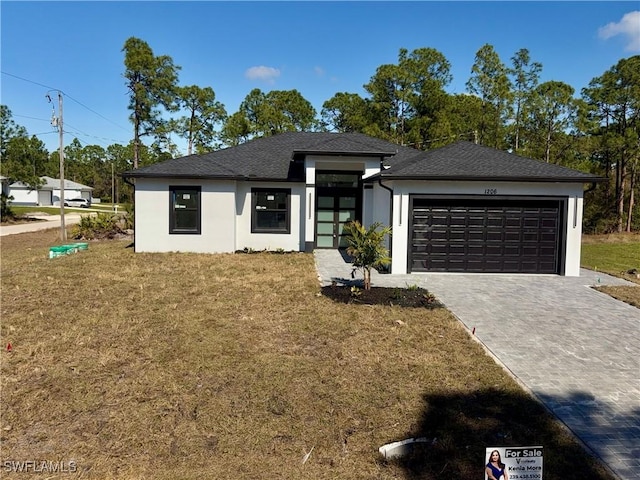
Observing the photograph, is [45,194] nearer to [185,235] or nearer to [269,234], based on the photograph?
[185,235]

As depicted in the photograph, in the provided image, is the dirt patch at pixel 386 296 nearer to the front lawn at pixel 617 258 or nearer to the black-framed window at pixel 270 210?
the front lawn at pixel 617 258

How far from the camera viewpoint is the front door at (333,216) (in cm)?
1584

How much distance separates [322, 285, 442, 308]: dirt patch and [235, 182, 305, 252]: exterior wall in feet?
20.7

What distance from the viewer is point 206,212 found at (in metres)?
14.5

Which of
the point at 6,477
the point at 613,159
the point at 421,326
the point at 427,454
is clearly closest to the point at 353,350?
the point at 421,326

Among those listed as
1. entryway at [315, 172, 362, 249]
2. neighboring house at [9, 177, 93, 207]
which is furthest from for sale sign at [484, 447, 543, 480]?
neighboring house at [9, 177, 93, 207]

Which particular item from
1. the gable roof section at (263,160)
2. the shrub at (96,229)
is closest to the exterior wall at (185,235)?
the gable roof section at (263,160)

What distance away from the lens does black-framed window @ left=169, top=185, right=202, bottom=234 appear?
14.4m

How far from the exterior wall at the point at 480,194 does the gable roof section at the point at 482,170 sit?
291 mm

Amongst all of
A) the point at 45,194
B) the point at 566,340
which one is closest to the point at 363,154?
the point at 566,340

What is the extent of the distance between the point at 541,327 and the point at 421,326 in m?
2.00

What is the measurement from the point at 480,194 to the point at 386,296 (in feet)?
15.5

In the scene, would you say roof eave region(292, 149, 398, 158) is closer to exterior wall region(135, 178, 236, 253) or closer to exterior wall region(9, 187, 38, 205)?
exterior wall region(135, 178, 236, 253)

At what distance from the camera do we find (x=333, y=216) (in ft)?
52.6
